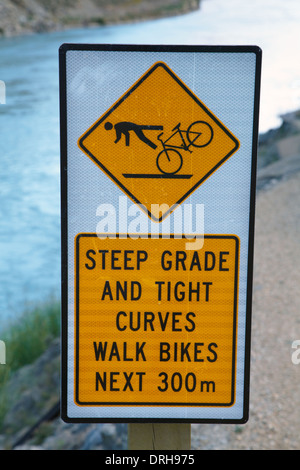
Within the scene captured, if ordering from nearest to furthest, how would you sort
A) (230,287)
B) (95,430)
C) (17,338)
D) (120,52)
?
(120,52), (230,287), (95,430), (17,338)

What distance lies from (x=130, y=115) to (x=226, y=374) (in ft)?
2.23

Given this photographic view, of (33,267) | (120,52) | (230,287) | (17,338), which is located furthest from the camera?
(33,267)

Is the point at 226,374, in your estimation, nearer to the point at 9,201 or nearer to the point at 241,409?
the point at 241,409

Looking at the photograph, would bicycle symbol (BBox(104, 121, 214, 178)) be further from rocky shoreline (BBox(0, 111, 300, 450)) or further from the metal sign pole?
rocky shoreline (BBox(0, 111, 300, 450))

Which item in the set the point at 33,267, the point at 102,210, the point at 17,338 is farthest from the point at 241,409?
the point at 33,267

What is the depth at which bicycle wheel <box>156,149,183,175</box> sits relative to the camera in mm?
1506

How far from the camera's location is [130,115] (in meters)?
1.48

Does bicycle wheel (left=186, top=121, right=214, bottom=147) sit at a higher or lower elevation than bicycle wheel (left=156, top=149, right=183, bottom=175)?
higher

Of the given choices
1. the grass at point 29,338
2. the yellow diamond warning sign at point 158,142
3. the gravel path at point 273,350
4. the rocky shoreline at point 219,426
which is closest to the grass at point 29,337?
the grass at point 29,338

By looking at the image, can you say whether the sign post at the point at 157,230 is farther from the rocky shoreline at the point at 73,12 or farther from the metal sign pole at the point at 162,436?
the rocky shoreline at the point at 73,12

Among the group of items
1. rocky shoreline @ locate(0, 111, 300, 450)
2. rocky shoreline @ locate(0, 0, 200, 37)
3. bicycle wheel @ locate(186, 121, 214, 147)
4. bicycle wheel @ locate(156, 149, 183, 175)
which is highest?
rocky shoreline @ locate(0, 0, 200, 37)

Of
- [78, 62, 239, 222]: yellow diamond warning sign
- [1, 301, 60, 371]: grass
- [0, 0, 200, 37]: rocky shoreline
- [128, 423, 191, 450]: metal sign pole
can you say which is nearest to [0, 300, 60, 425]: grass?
[1, 301, 60, 371]: grass

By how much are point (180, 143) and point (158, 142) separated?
0.05 m

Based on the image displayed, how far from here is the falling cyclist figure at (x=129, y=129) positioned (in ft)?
4.86
